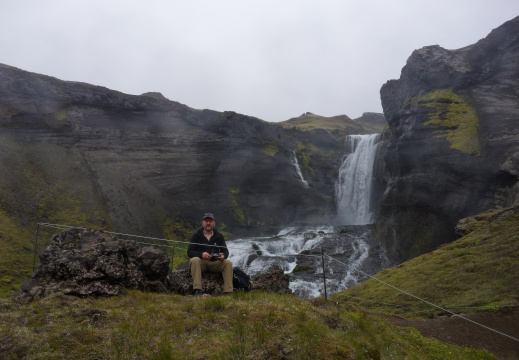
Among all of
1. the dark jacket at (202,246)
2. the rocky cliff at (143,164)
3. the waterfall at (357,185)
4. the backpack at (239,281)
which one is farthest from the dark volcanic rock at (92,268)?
the waterfall at (357,185)

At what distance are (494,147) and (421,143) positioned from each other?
717cm

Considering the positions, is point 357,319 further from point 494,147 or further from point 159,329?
point 494,147

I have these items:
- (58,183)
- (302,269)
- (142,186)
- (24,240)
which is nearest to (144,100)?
(142,186)

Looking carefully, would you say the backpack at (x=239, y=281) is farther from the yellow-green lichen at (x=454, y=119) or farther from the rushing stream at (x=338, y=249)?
the yellow-green lichen at (x=454, y=119)

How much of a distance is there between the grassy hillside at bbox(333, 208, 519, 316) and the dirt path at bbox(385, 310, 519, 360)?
28.0 inches

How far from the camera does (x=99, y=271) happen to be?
7.68 meters

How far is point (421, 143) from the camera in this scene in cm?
3647

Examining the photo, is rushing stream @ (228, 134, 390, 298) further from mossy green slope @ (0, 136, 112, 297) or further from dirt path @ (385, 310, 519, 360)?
mossy green slope @ (0, 136, 112, 297)

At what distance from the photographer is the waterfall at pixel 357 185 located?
50.2m

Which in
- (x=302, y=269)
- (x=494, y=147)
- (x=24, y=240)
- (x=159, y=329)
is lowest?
(x=302, y=269)

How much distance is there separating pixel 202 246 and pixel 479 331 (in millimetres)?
9244

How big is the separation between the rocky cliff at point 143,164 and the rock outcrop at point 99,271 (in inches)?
1150

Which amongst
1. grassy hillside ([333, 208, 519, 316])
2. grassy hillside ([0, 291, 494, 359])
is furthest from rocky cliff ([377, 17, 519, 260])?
grassy hillside ([0, 291, 494, 359])

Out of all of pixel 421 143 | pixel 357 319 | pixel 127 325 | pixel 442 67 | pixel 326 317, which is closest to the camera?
pixel 127 325
